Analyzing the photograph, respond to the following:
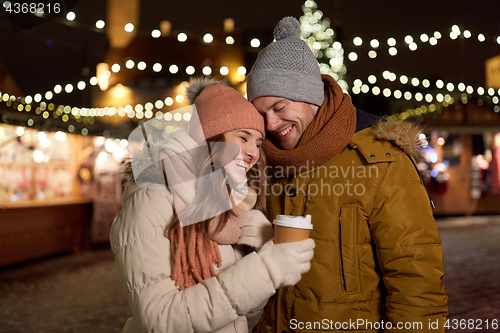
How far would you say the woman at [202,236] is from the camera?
1502 mm

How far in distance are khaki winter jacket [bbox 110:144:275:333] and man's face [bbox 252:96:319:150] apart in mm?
760

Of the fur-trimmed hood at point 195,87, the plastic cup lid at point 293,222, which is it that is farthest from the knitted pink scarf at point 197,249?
the fur-trimmed hood at point 195,87

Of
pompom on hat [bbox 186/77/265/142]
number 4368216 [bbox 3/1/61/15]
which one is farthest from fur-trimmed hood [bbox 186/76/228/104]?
number 4368216 [bbox 3/1/61/15]

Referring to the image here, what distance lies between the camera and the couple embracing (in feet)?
5.07

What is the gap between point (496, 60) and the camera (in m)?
6.98

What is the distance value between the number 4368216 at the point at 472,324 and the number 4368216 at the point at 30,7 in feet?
21.7

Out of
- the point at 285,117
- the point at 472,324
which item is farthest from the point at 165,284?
the point at 472,324

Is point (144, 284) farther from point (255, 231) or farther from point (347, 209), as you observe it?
point (347, 209)

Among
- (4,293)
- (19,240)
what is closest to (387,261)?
(4,293)

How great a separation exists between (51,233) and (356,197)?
842cm

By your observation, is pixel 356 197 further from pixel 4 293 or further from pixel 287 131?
pixel 4 293

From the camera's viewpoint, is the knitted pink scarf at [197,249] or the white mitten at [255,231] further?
the white mitten at [255,231]

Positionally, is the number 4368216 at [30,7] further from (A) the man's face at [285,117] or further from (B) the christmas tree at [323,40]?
(B) the christmas tree at [323,40]

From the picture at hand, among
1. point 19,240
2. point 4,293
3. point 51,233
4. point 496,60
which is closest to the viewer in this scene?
point 4,293
